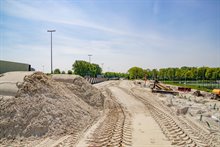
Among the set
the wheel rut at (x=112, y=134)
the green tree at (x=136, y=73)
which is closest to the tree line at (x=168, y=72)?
the green tree at (x=136, y=73)

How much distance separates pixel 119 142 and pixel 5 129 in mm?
4490

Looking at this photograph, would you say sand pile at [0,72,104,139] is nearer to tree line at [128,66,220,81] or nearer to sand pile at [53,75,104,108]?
sand pile at [53,75,104,108]

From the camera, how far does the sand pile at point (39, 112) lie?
8119 mm

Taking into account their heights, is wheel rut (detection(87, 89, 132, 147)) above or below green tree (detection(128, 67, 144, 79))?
below

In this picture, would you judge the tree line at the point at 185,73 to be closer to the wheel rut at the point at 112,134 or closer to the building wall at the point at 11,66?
the building wall at the point at 11,66

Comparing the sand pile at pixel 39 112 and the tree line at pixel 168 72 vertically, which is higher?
the tree line at pixel 168 72

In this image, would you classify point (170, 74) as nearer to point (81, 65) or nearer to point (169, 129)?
point (81, 65)

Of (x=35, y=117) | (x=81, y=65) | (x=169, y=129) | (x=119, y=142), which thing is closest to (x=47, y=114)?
(x=35, y=117)

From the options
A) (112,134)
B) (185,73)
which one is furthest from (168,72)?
(112,134)

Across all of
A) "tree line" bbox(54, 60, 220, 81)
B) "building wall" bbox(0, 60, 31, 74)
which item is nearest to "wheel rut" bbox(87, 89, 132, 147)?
"building wall" bbox(0, 60, 31, 74)

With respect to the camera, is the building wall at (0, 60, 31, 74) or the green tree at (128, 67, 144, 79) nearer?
the building wall at (0, 60, 31, 74)

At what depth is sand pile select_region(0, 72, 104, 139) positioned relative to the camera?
320 inches

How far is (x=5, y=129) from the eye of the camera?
7949mm

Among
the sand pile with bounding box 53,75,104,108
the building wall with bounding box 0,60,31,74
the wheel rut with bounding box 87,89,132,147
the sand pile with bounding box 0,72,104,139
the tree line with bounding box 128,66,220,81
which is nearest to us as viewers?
the wheel rut with bounding box 87,89,132,147
